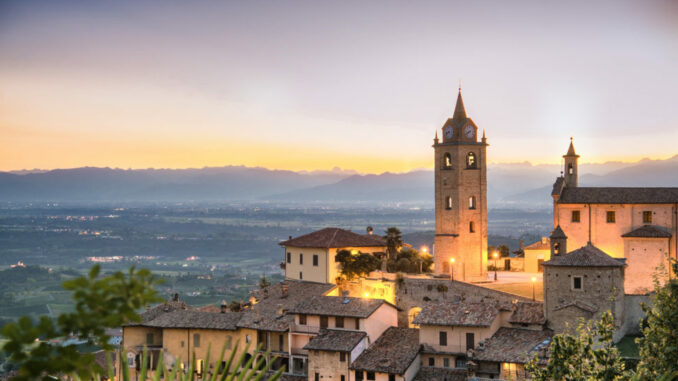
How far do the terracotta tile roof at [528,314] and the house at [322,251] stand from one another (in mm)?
13994

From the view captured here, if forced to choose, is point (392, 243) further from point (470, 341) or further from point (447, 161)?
point (470, 341)

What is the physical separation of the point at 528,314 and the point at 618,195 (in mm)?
14026

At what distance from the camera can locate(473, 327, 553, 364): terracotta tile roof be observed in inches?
1320

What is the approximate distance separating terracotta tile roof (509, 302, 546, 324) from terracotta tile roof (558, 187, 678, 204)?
39.1 ft

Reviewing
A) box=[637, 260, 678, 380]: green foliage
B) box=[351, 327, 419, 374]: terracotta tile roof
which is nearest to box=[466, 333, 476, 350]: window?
box=[351, 327, 419, 374]: terracotta tile roof

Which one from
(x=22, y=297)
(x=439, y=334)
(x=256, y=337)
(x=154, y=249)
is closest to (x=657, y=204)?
(x=439, y=334)

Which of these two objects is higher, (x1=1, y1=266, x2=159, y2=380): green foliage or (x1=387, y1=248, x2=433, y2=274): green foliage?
(x1=1, y1=266, x2=159, y2=380): green foliage

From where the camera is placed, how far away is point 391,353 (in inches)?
1490

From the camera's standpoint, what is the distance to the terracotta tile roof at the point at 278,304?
4241cm

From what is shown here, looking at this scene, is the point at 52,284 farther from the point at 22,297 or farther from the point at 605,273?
the point at 605,273

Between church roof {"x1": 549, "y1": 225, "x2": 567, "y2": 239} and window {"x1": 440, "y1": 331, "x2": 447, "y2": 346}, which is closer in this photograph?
window {"x1": 440, "y1": 331, "x2": 447, "y2": 346}

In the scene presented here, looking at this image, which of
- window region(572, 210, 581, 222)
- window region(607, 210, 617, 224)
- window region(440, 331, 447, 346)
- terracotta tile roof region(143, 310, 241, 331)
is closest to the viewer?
window region(440, 331, 447, 346)

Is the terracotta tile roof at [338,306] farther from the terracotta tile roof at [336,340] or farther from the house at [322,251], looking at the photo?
the house at [322,251]

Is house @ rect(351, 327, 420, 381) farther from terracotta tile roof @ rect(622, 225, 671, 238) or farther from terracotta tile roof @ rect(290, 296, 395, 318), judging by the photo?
terracotta tile roof @ rect(622, 225, 671, 238)
